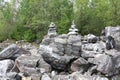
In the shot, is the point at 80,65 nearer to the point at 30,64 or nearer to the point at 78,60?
the point at 78,60

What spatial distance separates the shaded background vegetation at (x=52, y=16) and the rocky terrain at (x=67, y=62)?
433 inches

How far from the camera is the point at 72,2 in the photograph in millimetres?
36219

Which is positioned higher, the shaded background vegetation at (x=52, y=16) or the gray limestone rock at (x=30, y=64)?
the shaded background vegetation at (x=52, y=16)

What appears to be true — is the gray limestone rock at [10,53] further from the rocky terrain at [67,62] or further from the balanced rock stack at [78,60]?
the balanced rock stack at [78,60]

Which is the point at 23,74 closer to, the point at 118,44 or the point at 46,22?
the point at 118,44

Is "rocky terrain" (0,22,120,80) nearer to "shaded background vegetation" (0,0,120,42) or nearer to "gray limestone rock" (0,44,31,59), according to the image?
"gray limestone rock" (0,44,31,59)

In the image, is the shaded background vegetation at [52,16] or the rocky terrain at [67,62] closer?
the rocky terrain at [67,62]

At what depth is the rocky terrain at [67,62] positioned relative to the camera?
17.9 meters

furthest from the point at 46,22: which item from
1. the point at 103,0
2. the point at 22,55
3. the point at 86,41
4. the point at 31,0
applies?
the point at 22,55

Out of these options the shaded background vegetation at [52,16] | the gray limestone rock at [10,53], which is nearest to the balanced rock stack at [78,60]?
the gray limestone rock at [10,53]

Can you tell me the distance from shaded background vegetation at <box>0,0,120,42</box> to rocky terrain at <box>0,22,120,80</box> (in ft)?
36.1

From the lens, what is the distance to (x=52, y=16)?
34.4 m

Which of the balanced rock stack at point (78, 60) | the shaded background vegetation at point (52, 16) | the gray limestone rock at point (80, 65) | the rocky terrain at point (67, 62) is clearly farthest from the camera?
the shaded background vegetation at point (52, 16)

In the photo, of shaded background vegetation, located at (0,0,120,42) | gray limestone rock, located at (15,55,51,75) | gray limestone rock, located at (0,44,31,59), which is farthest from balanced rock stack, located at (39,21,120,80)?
shaded background vegetation, located at (0,0,120,42)
